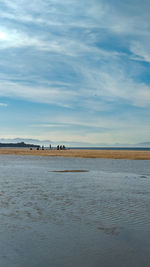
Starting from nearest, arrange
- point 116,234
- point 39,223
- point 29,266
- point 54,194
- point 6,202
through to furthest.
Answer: point 29,266, point 116,234, point 39,223, point 6,202, point 54,194

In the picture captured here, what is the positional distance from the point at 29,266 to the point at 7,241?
2.04 metres

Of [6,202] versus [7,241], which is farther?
[6,202]

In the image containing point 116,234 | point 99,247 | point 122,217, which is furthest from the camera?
point 122,217

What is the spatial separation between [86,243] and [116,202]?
6775 mm

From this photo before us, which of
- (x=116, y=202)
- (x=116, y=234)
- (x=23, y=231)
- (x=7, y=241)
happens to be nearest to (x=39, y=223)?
(x=23, y=231)

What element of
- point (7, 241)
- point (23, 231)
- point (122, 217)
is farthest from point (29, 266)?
point (122, 217)

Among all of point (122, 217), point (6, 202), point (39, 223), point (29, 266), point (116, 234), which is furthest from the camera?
point (6, 202)

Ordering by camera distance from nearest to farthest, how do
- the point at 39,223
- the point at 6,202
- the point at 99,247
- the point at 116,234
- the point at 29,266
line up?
the point at 29,266, the point at 99,247, the point at 116,234, the point at 39,223, the point at 6,202

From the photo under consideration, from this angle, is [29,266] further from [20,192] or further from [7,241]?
[20,192]

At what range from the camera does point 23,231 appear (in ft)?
32.8

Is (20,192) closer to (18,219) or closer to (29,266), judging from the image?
(18,219)

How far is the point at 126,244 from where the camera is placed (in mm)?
8797

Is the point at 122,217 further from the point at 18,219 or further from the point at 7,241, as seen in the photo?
the point at 7,241

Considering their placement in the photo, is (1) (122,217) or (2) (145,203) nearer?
(1) (122,217)
